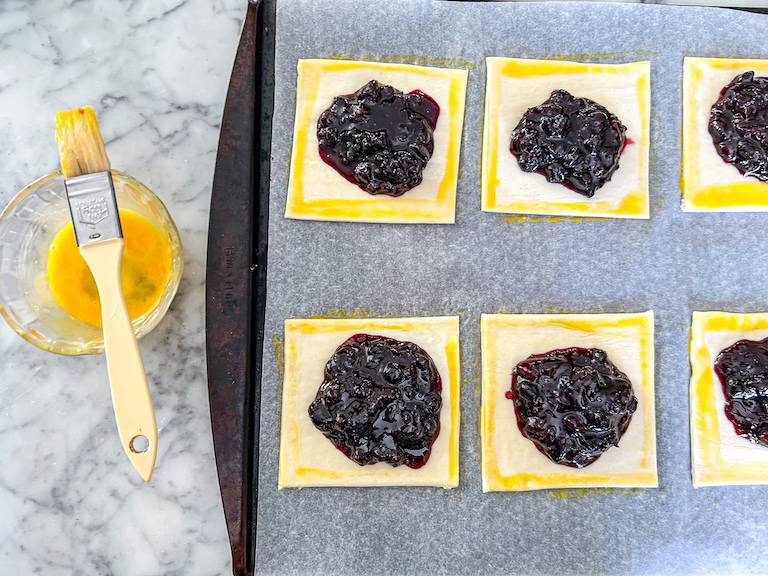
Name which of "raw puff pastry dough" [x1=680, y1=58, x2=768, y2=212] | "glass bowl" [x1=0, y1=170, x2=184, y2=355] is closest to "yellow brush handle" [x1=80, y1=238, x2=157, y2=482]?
"glass bowl" [x1=0, y1=170, x2=184, y2=355]

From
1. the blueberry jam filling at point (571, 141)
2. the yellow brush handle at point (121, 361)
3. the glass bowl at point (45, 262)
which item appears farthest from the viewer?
the blueberry jam filling at point (571, 141)

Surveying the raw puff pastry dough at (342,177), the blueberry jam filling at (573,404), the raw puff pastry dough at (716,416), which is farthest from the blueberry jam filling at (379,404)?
the raw puff pastry dough at (716,416)

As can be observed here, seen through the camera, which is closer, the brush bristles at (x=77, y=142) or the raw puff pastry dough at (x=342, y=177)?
the brush bristles at (x=77, y=142)

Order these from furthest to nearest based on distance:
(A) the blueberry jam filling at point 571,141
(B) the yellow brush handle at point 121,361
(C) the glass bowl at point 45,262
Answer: (A) the blueberry jam filling at point 571,141 → (C) the glass bowl at point 45,262 → (B) the yellow brush handle at point 121,361

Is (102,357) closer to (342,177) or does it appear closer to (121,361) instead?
(121,361)

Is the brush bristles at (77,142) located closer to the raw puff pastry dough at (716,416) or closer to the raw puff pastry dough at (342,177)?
the raw puff pastry dough at (342,177)

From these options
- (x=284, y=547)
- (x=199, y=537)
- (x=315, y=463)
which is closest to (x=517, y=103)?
(x=315, y=463)

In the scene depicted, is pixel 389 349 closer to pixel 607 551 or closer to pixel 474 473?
pixel 474 473
